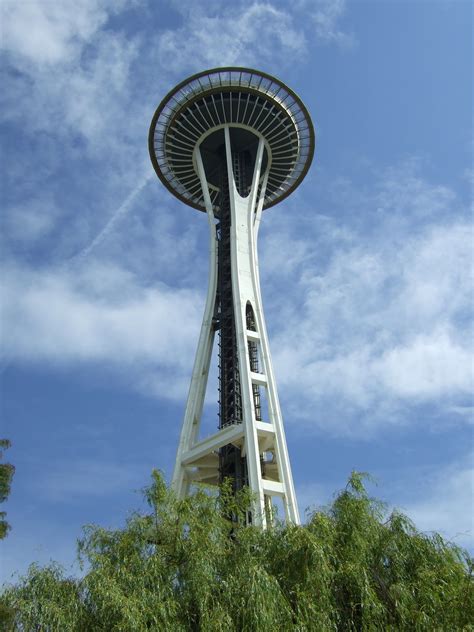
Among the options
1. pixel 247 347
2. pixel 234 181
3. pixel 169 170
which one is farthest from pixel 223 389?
pixel 169 170

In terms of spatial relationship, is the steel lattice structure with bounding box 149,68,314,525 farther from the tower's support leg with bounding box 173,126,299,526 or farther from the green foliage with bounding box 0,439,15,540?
the green foliage with bounding box 0,439,15,540

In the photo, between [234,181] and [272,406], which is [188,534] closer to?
[272,406]

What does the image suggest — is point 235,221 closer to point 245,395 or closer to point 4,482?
point 245,395

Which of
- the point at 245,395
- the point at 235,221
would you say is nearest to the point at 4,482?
the point at 245,395

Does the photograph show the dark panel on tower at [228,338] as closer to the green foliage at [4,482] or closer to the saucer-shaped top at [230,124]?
the saucer-shaped top at [230,124]

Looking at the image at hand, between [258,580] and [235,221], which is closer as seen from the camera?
[258,580]

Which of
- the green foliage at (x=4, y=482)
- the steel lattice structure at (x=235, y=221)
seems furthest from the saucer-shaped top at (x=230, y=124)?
the green foliage at (x=4, y=482)
